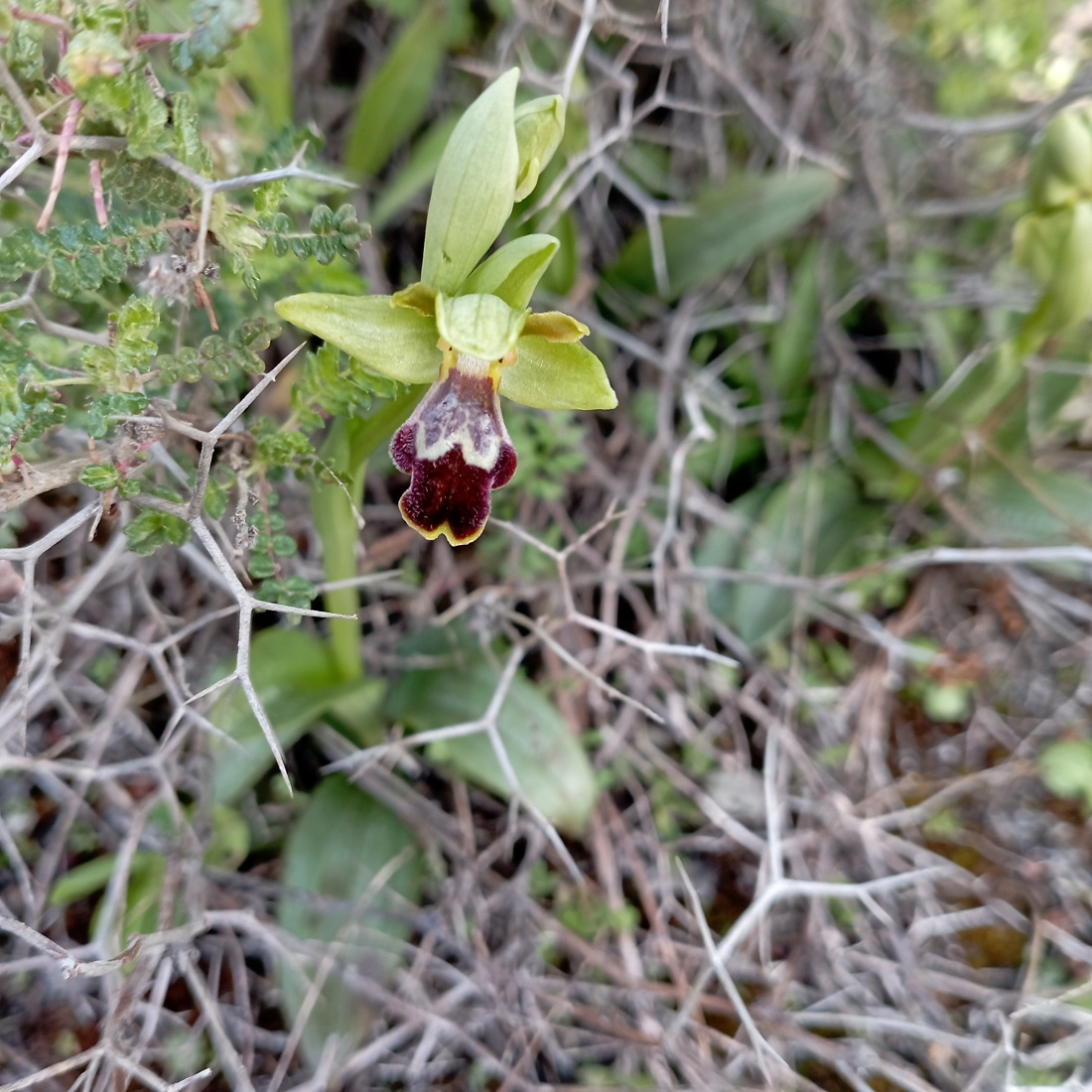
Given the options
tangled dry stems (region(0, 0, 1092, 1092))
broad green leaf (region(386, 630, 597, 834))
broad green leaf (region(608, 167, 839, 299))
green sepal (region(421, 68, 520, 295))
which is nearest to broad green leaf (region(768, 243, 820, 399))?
tangled dry stems (region(0, 0, 1092, 1092))

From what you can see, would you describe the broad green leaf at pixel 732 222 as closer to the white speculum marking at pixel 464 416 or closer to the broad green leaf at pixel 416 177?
the broad green leaf at pixel 416 177

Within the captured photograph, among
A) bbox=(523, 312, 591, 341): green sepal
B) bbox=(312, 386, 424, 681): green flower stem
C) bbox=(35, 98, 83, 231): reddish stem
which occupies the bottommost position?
bbox=(312, 386, 424, 681): green flower stem

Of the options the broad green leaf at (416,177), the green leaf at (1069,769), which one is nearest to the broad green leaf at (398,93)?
the broad green leaf at (416,177)

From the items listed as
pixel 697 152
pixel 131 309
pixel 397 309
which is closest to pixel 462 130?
pixel 397 309

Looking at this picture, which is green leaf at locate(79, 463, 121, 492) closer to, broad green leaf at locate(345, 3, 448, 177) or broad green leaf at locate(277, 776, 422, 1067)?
broad green leaf at locate(277, 776, 422, 1067)

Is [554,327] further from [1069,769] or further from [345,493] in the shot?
[1069,769]

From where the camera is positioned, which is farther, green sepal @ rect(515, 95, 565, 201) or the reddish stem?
green sepal @ rect(515, 95, 565, 201)

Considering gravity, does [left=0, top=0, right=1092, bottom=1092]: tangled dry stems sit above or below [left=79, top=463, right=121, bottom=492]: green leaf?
below
